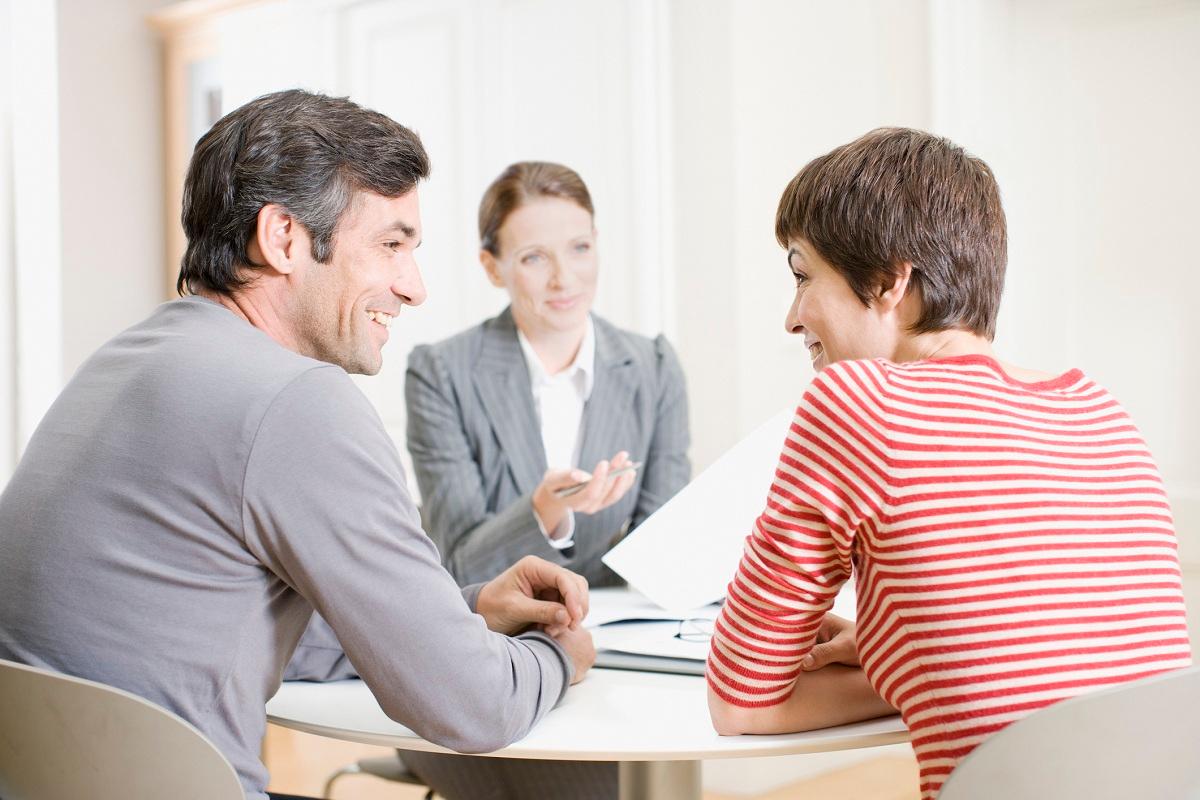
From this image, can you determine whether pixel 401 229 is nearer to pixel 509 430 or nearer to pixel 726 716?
pixel 726 716

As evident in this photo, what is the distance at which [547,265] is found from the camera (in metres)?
2.37

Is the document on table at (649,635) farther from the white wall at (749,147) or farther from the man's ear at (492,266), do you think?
the white wall at (749,147)

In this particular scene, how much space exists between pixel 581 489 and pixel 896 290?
821mm

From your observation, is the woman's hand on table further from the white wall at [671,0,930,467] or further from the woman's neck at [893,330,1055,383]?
the white wall at [671,0,930,467]

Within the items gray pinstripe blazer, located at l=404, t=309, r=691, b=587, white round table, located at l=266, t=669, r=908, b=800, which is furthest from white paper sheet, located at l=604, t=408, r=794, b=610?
gray pinstripe blazer, located at l=404, t=309, r=691, b=587

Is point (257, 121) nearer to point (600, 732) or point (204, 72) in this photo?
point (600, 732)

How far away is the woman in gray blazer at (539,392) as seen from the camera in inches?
90.0

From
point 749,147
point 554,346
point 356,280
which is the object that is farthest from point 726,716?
point 749,147

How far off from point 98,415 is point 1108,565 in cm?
93

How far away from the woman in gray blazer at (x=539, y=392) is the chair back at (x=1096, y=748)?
135cm

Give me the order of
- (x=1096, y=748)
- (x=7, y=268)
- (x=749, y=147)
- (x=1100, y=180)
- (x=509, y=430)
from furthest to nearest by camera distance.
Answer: (x=7, y=268)
(x=749, y=147)
(x=1100, y=180)
(x=509, y=430)
(x=1096, y=748)

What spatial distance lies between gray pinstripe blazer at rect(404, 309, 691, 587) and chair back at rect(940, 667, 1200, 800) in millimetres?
1300

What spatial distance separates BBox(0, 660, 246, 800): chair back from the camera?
3.04ft

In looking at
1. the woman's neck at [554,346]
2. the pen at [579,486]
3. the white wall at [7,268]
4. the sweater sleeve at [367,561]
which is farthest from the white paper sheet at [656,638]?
the white wall at [7,268]
